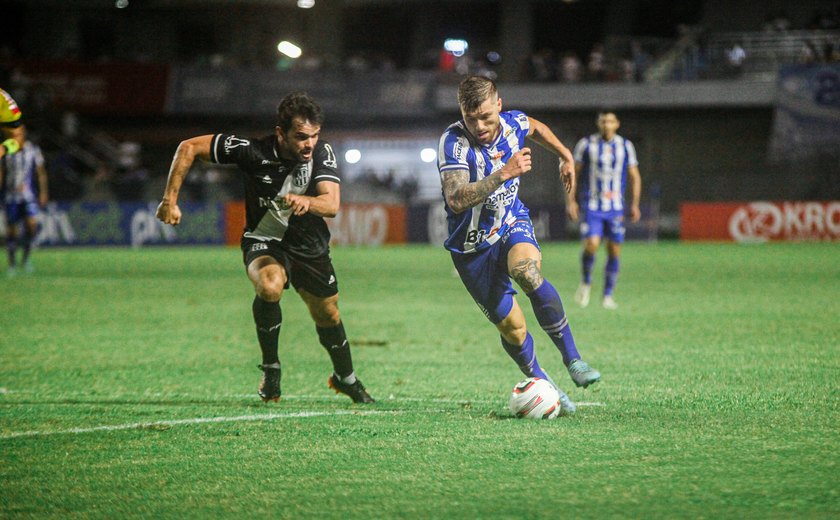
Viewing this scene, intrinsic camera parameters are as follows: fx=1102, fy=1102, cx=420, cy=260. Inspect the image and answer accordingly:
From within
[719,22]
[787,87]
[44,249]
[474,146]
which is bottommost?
[44,249]

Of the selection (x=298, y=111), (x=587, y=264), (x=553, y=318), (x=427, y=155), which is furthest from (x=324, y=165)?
(x=427, y=155)

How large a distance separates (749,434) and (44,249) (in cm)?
2852

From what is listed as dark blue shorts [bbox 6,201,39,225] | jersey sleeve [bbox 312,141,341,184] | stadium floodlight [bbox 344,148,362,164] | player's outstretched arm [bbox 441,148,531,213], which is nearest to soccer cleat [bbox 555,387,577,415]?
player's outstretched arm [bbox 441,148,531,213]

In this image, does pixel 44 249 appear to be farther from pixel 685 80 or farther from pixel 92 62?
pixel 685 80

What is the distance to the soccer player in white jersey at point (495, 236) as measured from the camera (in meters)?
6.49

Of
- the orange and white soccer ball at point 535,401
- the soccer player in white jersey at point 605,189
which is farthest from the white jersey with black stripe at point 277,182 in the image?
the soccer player in white jersey at point 605,189

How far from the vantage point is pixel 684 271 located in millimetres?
20297

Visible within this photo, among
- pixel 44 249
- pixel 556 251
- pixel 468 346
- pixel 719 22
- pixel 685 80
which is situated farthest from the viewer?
pixel 719 22

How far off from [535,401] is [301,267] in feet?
5.99

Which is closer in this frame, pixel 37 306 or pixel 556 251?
pixel 37 306

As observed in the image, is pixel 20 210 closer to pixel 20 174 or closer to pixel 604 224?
pixel 20 174

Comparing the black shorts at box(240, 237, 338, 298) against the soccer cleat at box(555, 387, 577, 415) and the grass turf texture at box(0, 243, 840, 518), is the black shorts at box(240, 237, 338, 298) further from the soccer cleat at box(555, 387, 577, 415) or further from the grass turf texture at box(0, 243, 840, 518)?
the soccer cleat at box(555, 387, 577, 415)

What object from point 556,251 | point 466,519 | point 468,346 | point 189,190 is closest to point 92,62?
point 189,190

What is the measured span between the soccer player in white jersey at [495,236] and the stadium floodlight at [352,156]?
118 ft
